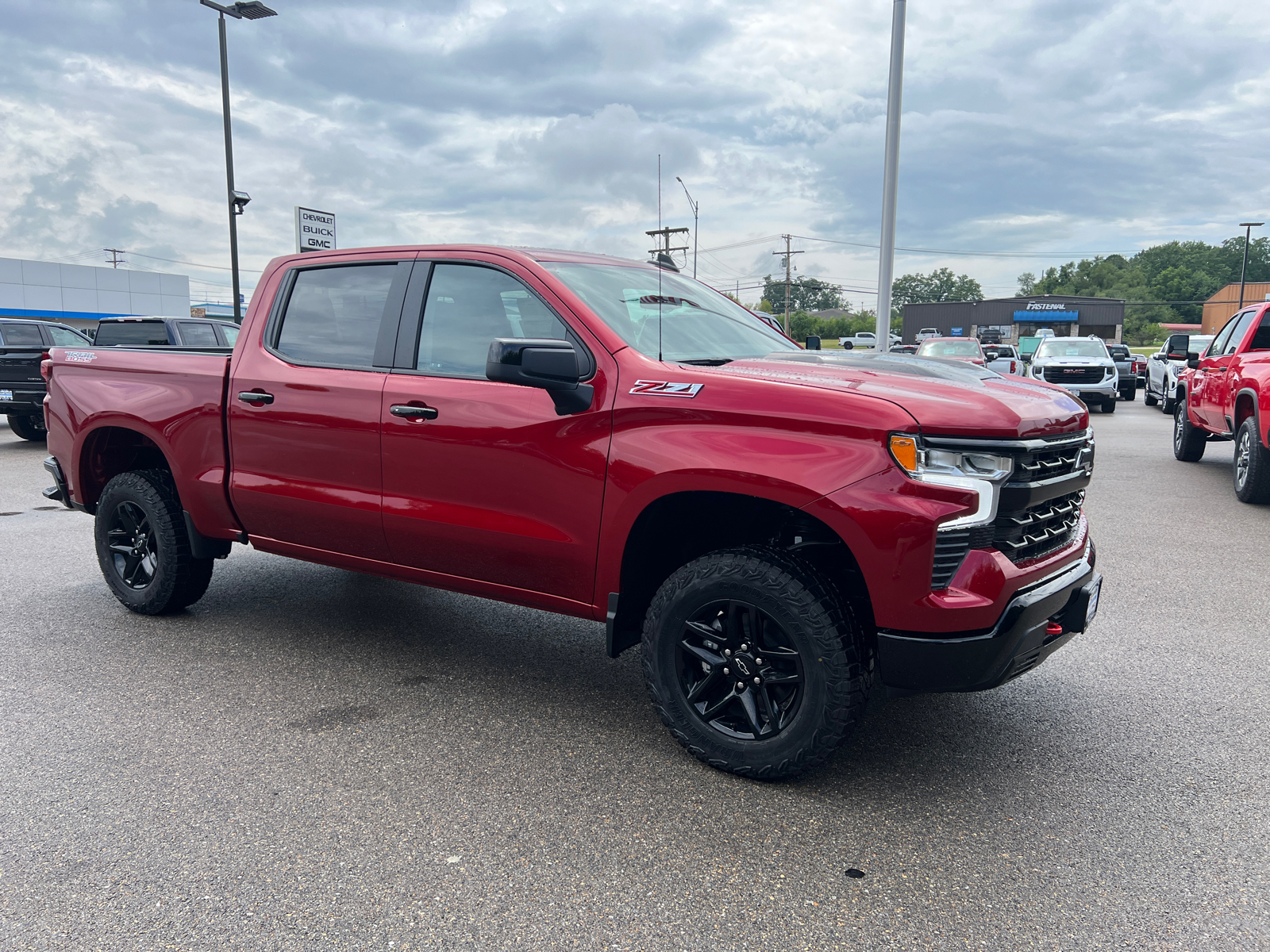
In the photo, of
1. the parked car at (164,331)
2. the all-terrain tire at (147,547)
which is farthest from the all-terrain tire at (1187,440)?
the parked car at (164,331)

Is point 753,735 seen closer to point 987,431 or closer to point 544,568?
point 544,568

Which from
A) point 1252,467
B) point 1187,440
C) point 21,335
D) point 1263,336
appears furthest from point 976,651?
point 21,335

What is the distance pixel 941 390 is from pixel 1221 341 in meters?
9.29

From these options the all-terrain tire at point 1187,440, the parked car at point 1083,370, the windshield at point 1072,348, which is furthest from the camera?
the windshield at point 1072,348

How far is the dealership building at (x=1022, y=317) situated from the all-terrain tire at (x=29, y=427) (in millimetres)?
75417

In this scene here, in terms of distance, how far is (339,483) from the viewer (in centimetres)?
413

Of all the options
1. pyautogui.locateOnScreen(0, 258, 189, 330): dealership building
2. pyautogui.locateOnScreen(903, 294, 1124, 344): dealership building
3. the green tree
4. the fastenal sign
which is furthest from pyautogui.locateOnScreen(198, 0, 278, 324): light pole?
the green tree

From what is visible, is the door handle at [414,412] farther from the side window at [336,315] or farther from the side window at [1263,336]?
the side window at [1263,336]

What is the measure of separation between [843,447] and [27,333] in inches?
608

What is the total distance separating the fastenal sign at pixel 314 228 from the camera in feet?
Answer: 50.0

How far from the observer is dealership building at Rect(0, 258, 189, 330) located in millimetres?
42062

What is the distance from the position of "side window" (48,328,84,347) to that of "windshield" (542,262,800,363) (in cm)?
1379

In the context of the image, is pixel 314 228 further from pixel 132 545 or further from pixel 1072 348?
pixel 1072 348

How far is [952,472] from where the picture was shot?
282 centimetres
